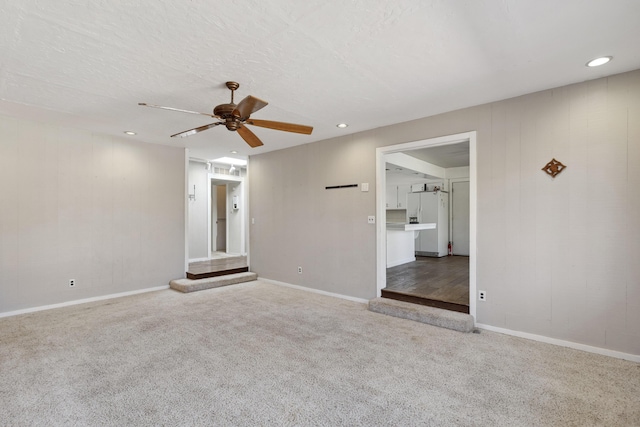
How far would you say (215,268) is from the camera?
19.8 feet

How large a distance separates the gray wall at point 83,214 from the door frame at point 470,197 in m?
3.58

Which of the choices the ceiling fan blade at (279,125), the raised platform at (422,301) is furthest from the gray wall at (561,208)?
the ceiling fan blade at (279,125)

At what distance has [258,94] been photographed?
3152 mm

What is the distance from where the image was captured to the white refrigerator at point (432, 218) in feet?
26.2

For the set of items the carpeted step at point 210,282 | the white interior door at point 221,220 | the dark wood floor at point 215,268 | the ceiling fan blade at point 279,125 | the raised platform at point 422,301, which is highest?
the ceiling fan blade at point 279,125

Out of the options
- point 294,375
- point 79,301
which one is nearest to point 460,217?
point 294,375

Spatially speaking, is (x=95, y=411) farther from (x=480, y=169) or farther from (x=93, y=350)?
(x=480, y=169)

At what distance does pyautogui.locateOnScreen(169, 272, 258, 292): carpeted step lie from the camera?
5062mm

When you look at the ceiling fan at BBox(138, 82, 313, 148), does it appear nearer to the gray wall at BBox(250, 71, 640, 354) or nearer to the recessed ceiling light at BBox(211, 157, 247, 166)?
the gray wall at BBox(250, 71, 640, 354)

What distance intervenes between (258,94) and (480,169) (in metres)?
2.58

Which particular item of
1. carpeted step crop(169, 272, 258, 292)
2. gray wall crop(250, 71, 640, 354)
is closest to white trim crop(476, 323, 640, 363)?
gray wall crop(250, 71, 640, 354)

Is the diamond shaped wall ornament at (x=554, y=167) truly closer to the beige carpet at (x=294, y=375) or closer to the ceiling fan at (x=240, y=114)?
the beige carpet at (x=294, y=375)

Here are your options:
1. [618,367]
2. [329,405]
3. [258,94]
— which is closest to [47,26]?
[258,94]

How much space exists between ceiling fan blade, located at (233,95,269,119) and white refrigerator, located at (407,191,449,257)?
6.61 meters
